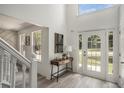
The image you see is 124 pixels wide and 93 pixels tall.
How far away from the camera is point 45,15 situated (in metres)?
3.43

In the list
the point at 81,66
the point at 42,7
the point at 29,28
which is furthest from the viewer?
the point at 29,28

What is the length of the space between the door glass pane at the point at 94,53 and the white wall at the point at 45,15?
1.33 metres

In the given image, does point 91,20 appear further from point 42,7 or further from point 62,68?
point 62,68

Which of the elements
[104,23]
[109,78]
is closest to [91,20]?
[104,23]

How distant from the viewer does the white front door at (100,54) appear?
3453 mm

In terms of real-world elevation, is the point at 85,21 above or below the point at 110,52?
above

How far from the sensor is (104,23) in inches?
145

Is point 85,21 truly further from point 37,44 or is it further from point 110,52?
point 37,44

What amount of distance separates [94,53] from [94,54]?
0.04 metres

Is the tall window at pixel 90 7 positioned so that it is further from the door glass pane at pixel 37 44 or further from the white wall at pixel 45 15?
the door glass pane at pixel 37 44

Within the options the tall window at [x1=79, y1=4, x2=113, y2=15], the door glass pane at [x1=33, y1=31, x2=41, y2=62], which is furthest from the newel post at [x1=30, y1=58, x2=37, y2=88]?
the tall window at [x1=79, y1=4, x2=113, y2=15]

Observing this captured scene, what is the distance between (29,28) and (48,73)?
7.90 ft

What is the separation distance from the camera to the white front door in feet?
11.3

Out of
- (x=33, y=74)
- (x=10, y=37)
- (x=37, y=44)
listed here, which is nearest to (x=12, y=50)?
(x=33, y=74)
